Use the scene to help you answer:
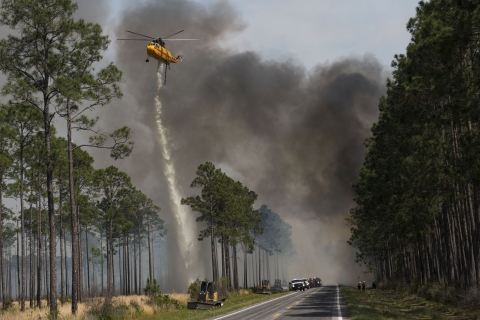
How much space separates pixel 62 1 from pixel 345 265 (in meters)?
153

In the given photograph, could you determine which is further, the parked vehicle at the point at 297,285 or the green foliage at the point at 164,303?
the parked vehicle at the point at 297,285

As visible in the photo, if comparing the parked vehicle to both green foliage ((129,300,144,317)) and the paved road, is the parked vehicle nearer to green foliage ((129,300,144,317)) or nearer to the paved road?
the paved road

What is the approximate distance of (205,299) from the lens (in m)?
39.4

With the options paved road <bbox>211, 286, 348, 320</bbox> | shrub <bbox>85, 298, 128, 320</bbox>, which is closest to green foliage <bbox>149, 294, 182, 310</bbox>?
paved road <bbox>211, 286, 348, 320</bbox>

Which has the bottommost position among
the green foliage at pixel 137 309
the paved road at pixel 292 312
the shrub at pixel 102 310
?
the paved road at pixel 292 312

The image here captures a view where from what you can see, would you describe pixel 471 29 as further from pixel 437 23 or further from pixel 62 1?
pixel 62 1

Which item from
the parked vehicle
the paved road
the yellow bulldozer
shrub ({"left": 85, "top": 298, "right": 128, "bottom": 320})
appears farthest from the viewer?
the parked vehicle

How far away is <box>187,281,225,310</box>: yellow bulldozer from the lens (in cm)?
3700

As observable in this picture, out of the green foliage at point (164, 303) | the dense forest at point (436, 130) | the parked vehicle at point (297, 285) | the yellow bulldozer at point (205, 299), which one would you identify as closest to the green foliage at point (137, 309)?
A: the green foliage at point (164, 303)

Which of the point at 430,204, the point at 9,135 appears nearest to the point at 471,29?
the point at 430,204

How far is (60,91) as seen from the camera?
2834 cm

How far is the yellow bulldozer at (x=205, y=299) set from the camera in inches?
1457

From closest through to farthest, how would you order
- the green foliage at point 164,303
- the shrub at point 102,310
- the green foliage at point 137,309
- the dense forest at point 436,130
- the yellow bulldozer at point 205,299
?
1. the dense forest at point 436,130
2. the shrub at point 102,310
3. the green foliage at point 137,309
4. the green foliage at point 164,303
5. the yellow bulldozer at point 205,299

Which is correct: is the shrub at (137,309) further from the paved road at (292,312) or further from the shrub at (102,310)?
the paved road at (292,312)
